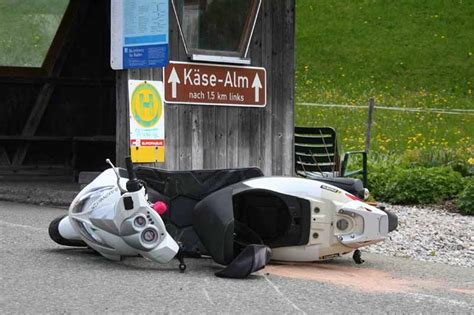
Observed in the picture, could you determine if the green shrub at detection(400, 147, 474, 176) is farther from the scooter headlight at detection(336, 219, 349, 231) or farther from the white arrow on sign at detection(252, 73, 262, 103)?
the scooter headlight at detection(336, 219, 349, 231)

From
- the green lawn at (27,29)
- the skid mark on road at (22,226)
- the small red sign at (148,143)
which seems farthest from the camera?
the green lawn at (27,29)

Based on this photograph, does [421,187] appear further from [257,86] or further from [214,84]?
[214,84]

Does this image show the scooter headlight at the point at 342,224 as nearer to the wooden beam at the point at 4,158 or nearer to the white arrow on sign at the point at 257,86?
the white arrow on sign at the point at 257,86

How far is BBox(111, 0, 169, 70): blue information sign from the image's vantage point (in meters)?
12.1

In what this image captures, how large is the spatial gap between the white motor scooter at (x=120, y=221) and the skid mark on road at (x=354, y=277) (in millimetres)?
1009

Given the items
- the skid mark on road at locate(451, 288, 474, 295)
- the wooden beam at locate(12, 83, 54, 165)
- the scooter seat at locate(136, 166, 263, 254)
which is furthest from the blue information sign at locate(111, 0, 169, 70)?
the wooden beam at locate(12, 83, 54, 165)

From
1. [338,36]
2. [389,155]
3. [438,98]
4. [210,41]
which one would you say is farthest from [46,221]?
[338,36]

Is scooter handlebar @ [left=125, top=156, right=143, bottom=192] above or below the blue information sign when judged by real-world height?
below

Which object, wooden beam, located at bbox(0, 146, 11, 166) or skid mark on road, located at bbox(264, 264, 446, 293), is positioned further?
wooden beam, located at bbox(0, 146, 11, 166)

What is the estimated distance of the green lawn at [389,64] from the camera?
29.6 m

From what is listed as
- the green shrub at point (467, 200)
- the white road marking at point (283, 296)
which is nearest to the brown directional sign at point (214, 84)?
the green shrub at point (467, 200)

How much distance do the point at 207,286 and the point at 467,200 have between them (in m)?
7.64

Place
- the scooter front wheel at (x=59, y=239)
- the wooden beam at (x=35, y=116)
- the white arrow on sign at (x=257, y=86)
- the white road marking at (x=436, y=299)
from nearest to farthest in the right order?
the white road marking at (x=436, y=299) < the scooter front wheel at (x=59, y=239) < the white arrow on sign at (x=257, y=86) < the wooden beam at (x=35, y=116)

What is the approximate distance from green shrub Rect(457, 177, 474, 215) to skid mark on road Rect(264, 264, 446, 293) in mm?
5581
